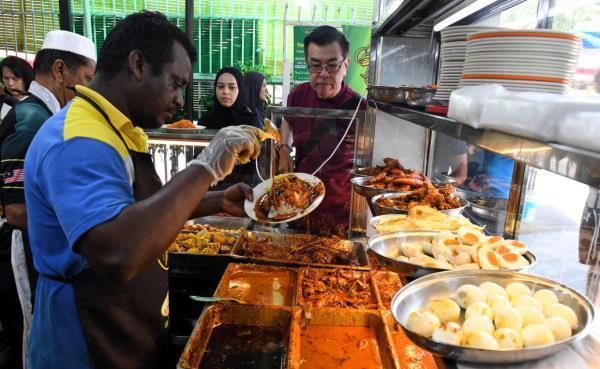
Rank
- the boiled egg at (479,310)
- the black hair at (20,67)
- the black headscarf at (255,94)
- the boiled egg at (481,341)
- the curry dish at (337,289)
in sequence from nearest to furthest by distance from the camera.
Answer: the boiled egg at (481,341) → the boiled egg at (479,310) → the curry dish at (337,289) → the black hair at (20,67) → the black headscarf at (255,94)

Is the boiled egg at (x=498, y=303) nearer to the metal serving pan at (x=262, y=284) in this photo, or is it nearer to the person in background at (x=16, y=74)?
the metal serving pan at (x=262, y=284)

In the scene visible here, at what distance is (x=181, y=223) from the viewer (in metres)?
1.32

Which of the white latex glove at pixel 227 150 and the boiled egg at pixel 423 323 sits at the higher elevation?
the white latex glove at pixel 227 150

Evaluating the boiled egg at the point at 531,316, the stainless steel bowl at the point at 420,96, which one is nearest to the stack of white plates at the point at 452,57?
the stainless steel bowl at the point at 420,96

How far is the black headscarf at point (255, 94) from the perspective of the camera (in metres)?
5.51

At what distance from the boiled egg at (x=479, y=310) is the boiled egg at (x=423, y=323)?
3.0 inches

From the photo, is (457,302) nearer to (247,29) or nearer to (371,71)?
(371,71)

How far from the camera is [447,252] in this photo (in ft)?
3.98

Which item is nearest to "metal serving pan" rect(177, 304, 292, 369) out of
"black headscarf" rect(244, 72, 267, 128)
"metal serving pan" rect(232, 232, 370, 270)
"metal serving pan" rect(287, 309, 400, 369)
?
"metal serving pan" rect(287, 309, 400, 369)

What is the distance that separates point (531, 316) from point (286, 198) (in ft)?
4.78

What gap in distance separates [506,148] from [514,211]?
4.22ft

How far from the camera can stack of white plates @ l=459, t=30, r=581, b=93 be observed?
895 mm

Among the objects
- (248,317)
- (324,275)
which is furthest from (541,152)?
(324,275)

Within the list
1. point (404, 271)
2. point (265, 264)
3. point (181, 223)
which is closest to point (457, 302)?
point (404, 271)
